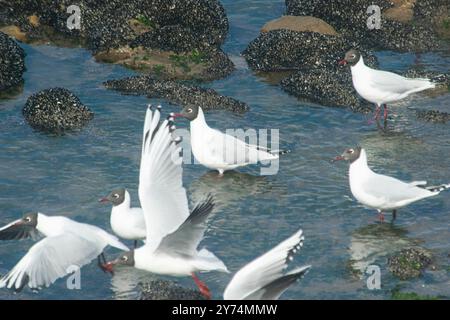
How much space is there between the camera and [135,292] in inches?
712

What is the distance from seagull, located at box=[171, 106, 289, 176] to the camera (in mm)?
22781

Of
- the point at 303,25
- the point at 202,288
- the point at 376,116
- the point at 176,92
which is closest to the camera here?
the point at 202,288

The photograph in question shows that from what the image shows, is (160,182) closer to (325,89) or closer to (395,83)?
(395,83)

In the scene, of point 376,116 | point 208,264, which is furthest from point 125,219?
point 376,116

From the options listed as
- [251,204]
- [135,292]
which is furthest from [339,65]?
[135,292]

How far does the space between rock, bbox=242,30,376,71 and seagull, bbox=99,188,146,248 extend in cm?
Result: 1110

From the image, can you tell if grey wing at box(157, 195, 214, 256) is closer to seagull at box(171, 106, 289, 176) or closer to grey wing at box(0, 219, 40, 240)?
grey wing at box(0, 219, 40, 240)

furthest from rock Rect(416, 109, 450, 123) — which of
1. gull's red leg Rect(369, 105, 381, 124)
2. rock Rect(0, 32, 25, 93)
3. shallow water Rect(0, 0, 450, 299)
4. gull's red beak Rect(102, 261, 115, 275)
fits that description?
gull's red beak Rect(102, 261, 115, 275)

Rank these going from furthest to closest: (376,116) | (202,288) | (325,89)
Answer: (325,89) < (376,116) < (202,288)

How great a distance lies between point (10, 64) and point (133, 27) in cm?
400

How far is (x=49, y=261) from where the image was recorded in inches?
674

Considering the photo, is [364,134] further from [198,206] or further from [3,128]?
[198,206]
